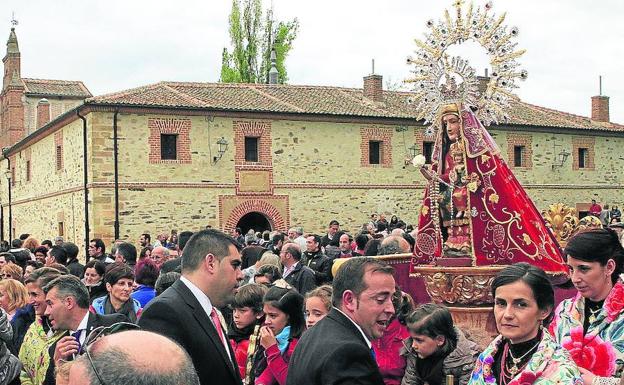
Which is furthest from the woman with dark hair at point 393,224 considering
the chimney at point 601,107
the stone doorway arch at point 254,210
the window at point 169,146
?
the chimney at point 601,107

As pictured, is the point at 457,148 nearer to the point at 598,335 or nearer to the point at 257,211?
the point at 598,335

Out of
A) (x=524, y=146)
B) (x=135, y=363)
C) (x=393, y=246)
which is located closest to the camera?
(x=135, y=363)

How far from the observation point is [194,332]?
157 inches

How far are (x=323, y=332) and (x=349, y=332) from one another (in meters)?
0.12

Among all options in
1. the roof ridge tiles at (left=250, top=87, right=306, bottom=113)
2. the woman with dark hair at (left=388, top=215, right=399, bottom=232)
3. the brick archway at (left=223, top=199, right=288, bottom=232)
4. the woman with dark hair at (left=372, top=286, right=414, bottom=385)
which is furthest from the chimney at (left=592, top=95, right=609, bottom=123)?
the woman with dark hair at (left=372, top=286, right=414, bottom=385)

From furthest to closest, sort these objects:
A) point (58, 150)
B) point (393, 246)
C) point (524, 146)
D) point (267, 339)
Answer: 1. point (524, 146)
2. point (58, 150)
3. point (393, 246)
4. point (267, 339)

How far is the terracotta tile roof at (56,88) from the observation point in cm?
5350

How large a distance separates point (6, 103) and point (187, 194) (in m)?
32.4

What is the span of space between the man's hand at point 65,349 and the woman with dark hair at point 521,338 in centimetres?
245

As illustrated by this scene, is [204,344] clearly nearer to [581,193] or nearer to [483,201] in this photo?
[483,201]

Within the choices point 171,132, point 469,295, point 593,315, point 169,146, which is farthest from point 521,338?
point 169,146

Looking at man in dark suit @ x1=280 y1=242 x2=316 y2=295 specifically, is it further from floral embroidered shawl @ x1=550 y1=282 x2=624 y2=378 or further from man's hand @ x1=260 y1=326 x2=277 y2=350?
floral embroidered shawl @ x1=550 y1=282 x2=624 y2=378

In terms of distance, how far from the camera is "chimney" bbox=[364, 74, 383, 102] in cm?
3136

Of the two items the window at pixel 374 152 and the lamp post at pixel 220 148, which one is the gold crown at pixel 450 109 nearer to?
the lamp post at pixel 220 148
